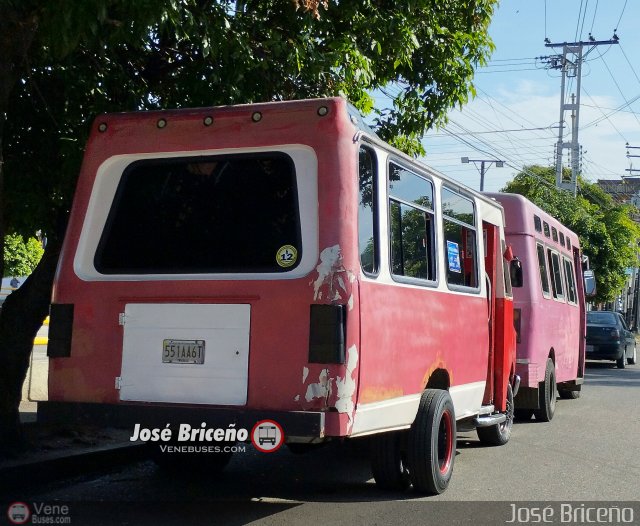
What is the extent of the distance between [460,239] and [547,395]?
5.01 m

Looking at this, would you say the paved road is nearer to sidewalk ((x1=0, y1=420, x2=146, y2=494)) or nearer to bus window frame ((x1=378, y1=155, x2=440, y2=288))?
sidewalk ((x1=0, y1=420, x2=146, y2=494))

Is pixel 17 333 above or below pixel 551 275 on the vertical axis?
below

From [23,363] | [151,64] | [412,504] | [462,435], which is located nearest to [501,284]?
[462,435]

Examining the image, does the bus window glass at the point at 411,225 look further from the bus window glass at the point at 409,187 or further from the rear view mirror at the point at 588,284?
the rear view mirror at the point at 588,284

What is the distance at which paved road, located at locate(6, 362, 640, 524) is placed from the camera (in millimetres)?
6691

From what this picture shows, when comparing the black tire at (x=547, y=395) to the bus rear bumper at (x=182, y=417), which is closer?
the bus rear bumper at (x=182, y=417)

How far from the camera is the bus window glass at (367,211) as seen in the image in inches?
238

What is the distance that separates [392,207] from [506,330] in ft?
11.6

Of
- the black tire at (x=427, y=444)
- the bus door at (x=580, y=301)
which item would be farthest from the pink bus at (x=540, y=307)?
the black tire at (x=427, y=444)

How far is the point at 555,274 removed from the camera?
522 inches

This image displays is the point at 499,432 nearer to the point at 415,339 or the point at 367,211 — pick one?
the point at 415,339

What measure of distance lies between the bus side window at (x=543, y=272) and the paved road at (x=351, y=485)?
7.08 ft

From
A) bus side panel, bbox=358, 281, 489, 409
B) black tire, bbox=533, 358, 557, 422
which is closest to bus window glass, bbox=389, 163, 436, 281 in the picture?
bus side panel, bbox=358, 281, 489, 409

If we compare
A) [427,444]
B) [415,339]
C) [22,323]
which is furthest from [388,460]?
[22,323]
